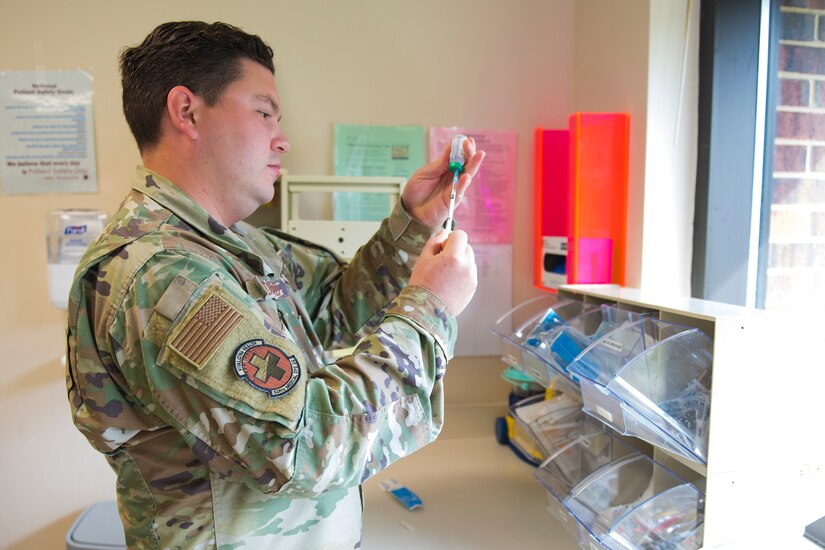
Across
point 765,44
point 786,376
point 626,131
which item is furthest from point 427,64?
point 786,376

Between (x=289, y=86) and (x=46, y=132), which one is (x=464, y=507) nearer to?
(x=289, y=86)

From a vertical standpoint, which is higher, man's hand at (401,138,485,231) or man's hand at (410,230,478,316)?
man's hand at (401,138,485,231)

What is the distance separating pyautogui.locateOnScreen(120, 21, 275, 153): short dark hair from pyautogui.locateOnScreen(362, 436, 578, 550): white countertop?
98 cm

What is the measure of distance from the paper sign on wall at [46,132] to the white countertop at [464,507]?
137 cm

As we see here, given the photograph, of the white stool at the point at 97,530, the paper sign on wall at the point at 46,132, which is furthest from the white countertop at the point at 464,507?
the paper sign on wall at the point at 46,132

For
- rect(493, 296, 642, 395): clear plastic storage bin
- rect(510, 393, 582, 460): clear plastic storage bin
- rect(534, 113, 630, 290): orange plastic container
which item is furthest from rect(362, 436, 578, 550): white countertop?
rect(534, 113, 630, 290): orange plastic container

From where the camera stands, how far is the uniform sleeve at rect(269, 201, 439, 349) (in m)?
1.05

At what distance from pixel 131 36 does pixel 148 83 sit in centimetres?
115

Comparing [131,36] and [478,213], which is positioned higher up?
[131,36]

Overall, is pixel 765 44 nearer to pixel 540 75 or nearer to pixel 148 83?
pixel 540 75

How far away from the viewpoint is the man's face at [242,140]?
795mm

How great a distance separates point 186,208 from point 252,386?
316mm

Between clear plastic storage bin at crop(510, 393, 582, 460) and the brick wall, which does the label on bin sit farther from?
the brick wall

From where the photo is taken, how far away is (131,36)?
1.70 m
